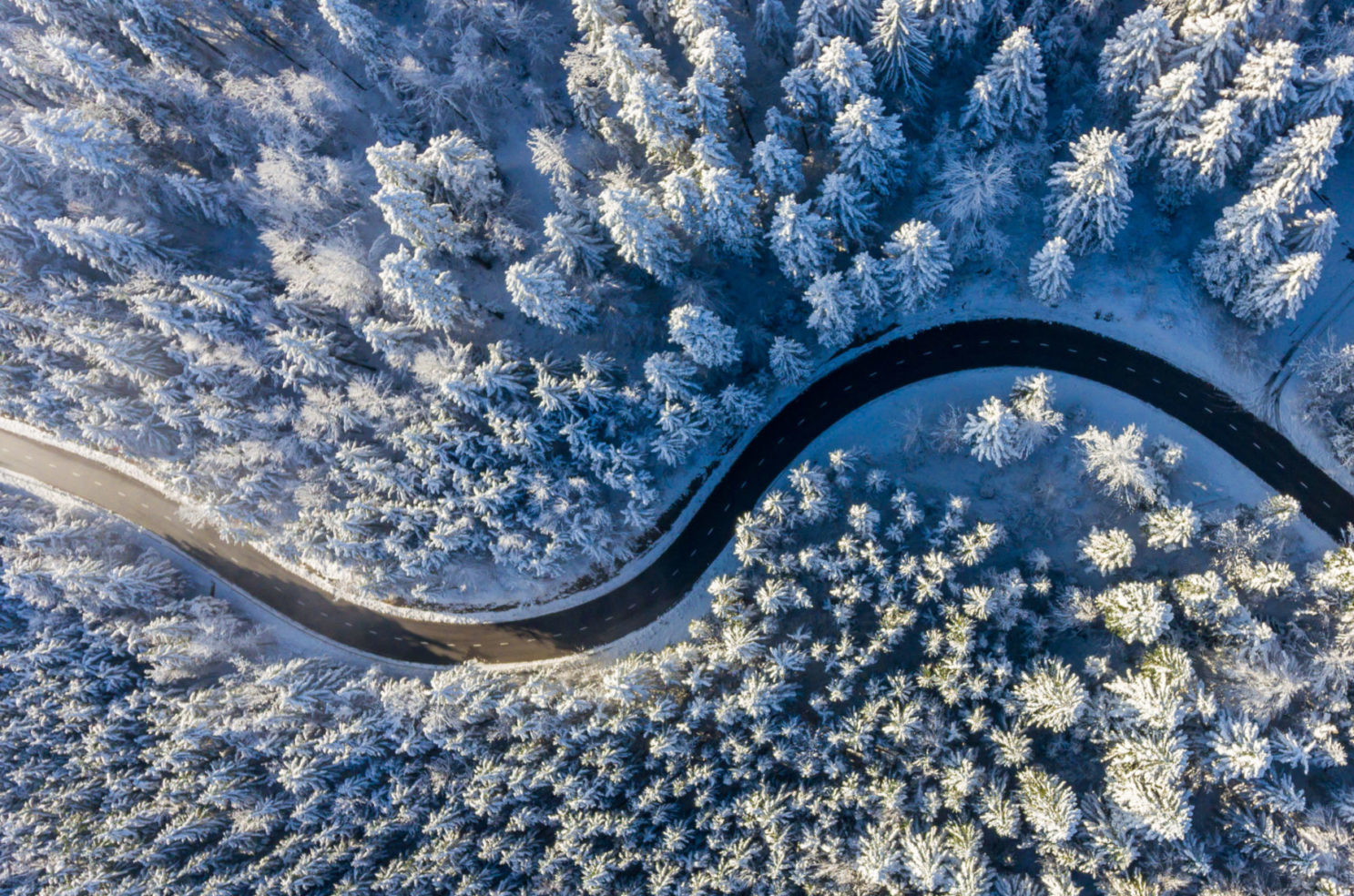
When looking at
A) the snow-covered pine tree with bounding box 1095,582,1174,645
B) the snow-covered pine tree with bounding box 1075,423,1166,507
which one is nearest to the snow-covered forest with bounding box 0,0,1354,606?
the snow-covered pine tree with bounding box 1075,423,1166,507

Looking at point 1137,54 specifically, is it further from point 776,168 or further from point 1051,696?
point 1051,696

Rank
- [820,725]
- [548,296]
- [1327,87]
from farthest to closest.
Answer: [548,296]
[820,725]
[1327,87]

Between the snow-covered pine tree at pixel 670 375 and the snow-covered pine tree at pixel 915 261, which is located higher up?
the snow-covered pine tree at pixel 915 261

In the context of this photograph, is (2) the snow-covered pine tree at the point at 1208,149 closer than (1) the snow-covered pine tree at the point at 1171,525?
Yes

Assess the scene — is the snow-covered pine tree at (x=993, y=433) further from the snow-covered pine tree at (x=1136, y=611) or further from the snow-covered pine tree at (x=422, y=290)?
the snow-covered pine tree at (x=422, y=290)

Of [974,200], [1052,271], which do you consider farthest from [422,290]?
[1052,271]

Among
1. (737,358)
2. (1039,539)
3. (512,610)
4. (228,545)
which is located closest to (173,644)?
(228,545)

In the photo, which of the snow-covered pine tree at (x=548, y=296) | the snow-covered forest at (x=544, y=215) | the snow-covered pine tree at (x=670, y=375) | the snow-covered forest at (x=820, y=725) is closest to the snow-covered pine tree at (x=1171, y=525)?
the snow-covered forest at (x=820, y=725)
